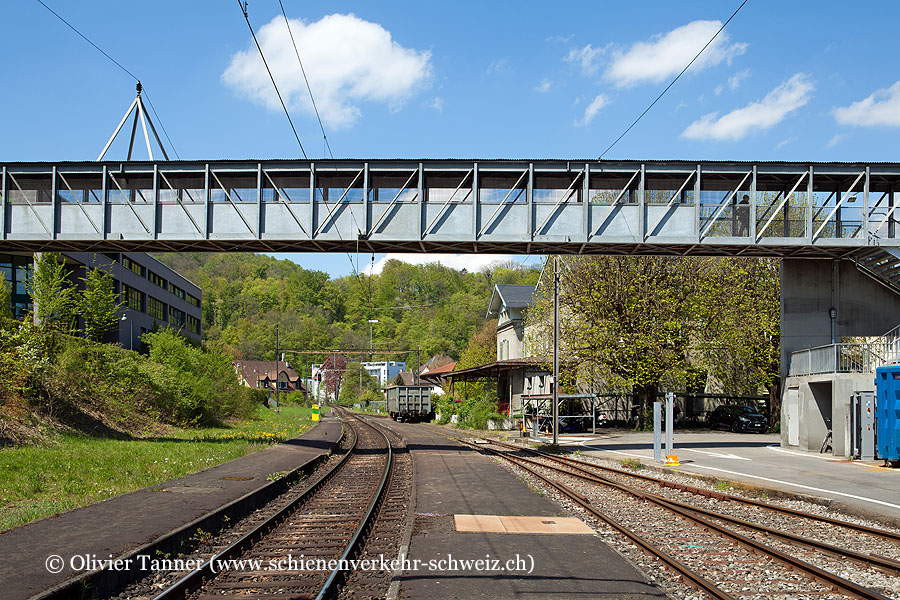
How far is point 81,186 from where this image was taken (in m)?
26.1

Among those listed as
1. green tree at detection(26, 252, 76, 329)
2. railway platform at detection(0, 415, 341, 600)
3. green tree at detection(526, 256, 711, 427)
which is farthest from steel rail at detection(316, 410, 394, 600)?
green tree at detection(526, 256, 711, 427)

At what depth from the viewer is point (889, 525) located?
1173cm

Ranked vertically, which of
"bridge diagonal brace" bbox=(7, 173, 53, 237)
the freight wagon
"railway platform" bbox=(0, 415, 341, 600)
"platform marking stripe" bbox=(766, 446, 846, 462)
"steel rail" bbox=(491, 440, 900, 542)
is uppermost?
"bridge diagonal brace" bbox=(7, 173, 53, 237)

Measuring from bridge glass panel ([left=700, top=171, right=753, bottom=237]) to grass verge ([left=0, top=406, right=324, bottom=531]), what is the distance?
17.5 metres

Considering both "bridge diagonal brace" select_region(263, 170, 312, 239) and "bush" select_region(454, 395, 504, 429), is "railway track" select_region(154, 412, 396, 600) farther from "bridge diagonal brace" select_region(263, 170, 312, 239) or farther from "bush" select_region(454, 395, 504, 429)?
"bush" select_region(454, 395, 504, 429)

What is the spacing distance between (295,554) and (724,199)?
20.9m

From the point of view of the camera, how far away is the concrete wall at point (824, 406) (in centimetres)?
2309

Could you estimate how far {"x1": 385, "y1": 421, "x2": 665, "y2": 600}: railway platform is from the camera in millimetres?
7516

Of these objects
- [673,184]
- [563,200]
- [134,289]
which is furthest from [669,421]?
[134,289]

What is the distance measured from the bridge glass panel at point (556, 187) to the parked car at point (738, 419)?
2104 centimetres

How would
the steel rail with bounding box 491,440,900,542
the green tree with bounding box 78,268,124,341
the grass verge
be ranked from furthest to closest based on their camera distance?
1. the green tree with bounding box 78,268,124,341
2. the grass verge
3. the steel rail with bounding box 491,440,900,542

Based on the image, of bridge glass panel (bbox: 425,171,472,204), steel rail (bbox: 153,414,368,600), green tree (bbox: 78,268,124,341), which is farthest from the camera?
green tree (bbox: 78,268,124,341)

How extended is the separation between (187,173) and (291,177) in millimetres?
3563

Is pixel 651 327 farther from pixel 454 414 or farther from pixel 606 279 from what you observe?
pixel 454 414
